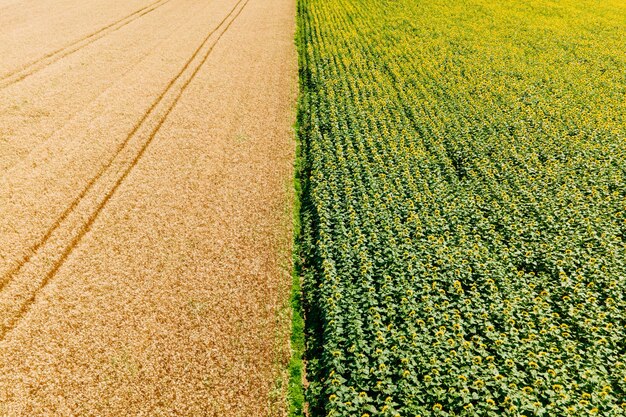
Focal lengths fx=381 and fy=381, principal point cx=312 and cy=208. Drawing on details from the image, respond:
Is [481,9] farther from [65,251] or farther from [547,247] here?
[65,251]

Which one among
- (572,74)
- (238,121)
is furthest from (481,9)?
(238,121)

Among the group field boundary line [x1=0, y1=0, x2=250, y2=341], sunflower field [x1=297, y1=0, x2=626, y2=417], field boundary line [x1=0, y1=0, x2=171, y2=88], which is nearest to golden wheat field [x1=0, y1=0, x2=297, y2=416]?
field boundary line [x1=0, y1=0, x2=250, y2=341]

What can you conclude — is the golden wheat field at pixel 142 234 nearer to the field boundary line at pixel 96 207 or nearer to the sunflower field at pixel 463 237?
the field boundary line at pixel 96 207

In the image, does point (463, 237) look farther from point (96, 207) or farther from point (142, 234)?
point (96, 207)

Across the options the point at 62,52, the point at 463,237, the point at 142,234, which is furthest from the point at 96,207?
the point at 62,52

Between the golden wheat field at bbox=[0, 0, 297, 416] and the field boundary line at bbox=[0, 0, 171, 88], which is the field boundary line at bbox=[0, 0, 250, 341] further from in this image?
the field boundary line at bbox=[0, 0, 171, 88]
